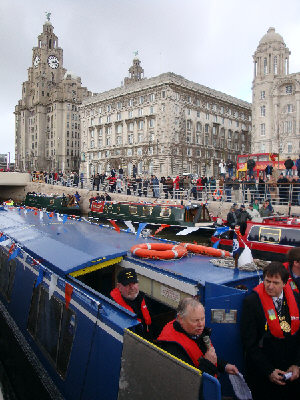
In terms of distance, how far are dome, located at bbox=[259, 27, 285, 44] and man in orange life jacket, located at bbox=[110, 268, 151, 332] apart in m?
63.3

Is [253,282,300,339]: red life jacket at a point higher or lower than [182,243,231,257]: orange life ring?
lower

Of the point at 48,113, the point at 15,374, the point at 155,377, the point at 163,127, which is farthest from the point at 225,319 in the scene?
the point at 48,113

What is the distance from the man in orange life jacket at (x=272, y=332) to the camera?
12.0 ft

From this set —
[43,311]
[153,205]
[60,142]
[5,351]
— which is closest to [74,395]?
[43,311]

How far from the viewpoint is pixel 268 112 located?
54.8 m

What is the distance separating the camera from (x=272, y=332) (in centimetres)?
367

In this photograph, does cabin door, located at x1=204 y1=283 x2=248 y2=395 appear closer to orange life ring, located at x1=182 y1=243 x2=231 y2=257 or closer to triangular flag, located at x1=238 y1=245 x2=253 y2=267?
triangular flag, located at x1=238 y1=245 x2=253 y2=267

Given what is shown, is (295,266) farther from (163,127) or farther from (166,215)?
(163,127)

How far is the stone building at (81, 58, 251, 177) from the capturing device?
61.0 meters

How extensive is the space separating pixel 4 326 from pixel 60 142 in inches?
3811

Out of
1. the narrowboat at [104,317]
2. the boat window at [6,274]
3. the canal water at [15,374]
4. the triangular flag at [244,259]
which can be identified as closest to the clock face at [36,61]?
the boat window at [6,274]

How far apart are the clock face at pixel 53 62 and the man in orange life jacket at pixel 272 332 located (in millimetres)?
119049

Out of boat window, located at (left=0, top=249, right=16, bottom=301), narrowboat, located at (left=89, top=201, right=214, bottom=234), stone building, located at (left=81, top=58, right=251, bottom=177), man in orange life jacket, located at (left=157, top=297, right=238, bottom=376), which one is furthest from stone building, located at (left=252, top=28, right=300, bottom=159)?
man in orange life jacket, located at (left=157, top=297, right=238, bottom=376)

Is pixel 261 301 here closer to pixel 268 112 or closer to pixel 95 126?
pixel 268 112
